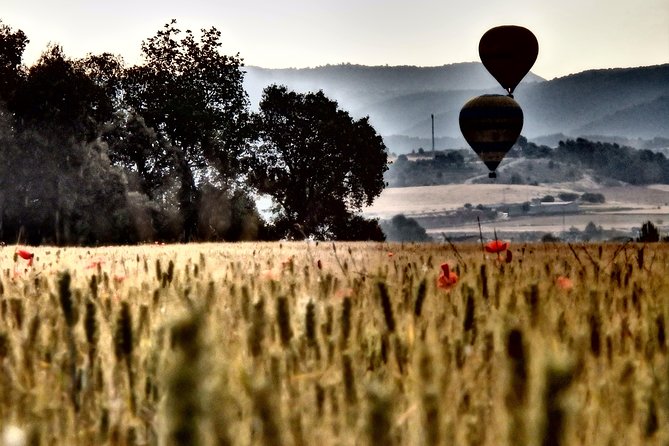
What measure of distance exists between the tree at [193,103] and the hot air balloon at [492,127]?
43.5 feet

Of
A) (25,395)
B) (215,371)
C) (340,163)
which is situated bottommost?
(25,395)

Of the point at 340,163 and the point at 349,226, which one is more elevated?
the point at 340,163

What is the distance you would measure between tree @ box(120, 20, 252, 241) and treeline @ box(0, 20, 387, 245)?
2.7 inches

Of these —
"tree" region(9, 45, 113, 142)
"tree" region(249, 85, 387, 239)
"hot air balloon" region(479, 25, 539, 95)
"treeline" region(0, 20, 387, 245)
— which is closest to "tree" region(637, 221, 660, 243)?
"treeline" region(0, 20, 387, 245)

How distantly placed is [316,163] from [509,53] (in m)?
14.1

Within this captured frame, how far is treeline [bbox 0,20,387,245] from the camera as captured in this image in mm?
38969

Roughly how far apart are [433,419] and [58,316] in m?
2.16

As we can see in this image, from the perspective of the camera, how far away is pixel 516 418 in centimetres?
78

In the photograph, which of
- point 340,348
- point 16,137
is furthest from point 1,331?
point 16,137

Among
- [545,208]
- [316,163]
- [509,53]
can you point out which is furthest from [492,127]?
[545,208]

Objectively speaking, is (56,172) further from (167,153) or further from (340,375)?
(340,375)

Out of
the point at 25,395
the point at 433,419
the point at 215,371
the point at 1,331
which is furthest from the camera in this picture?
the point at 1,331

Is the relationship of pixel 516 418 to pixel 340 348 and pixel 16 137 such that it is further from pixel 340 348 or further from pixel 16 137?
pixel 16 137

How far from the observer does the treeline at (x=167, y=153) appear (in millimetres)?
Result: 38969
